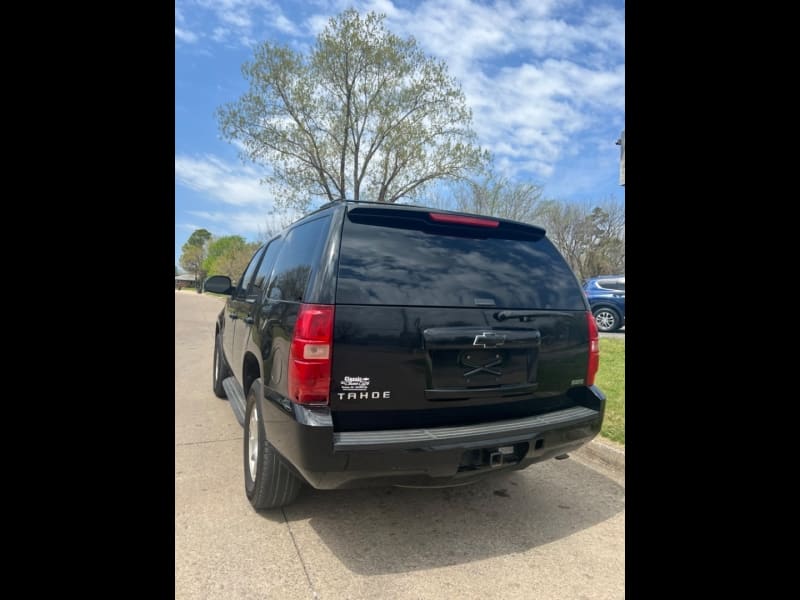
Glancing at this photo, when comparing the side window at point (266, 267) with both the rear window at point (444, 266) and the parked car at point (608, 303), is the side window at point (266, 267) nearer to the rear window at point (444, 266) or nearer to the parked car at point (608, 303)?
the rear window at point (444, 266)

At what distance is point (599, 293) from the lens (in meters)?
14.2

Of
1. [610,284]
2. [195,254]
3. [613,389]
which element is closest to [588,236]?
[610,284]

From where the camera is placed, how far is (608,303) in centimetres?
1391

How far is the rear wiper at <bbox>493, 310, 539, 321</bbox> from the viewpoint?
2.48 meters

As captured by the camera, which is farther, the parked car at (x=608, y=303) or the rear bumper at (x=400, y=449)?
the parked car at (x=608, y=303)

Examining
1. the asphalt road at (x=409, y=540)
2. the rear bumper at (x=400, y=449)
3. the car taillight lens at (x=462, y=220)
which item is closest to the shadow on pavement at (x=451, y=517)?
the asphalt road at (x=409, y=540)

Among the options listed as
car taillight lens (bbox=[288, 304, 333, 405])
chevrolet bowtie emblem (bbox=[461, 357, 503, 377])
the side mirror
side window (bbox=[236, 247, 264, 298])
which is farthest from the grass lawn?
the side mirror

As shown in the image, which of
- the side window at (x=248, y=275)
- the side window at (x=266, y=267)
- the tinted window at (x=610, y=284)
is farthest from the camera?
the tinted window at (x=610, y=284)

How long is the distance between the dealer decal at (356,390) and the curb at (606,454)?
8.26ft

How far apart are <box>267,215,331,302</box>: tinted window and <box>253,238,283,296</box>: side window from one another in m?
0.21

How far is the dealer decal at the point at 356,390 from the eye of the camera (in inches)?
84.1

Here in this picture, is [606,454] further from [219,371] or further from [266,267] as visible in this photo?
[219,371]

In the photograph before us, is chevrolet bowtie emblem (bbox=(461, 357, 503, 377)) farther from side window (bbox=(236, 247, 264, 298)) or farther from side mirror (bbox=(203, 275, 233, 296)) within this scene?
side mirror (bbox=(203, 275, 233, 296))
